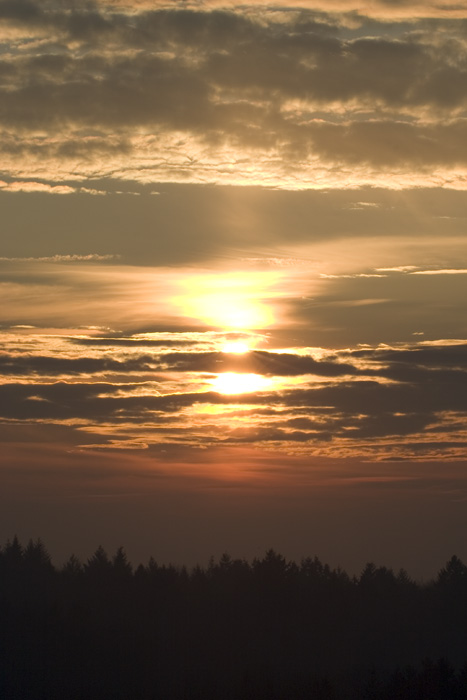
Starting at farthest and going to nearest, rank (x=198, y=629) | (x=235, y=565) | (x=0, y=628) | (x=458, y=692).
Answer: (x=235, y=565) < (x=198, y=629) < (x=0, y=628) < (x=458, y=692)

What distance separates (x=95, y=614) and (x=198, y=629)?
18.0 metres

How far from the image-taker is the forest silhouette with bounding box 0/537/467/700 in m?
130

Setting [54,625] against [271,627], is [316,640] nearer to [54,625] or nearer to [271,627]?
[271,627]

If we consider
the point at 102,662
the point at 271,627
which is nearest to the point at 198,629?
the point at 271,627

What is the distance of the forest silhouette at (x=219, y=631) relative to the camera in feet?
428

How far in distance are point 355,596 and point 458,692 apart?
9066cm

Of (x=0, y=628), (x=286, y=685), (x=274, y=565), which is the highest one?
(x=274, y=565)

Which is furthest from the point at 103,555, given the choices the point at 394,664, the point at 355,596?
the point at 394,664

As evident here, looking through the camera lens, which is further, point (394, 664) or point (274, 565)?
point (274, 565)

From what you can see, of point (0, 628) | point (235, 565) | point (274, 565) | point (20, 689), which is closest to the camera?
point (20, 689)

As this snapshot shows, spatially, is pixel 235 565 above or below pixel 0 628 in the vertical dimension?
above

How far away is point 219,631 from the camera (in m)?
159

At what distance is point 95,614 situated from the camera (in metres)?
160

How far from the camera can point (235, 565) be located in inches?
7490
